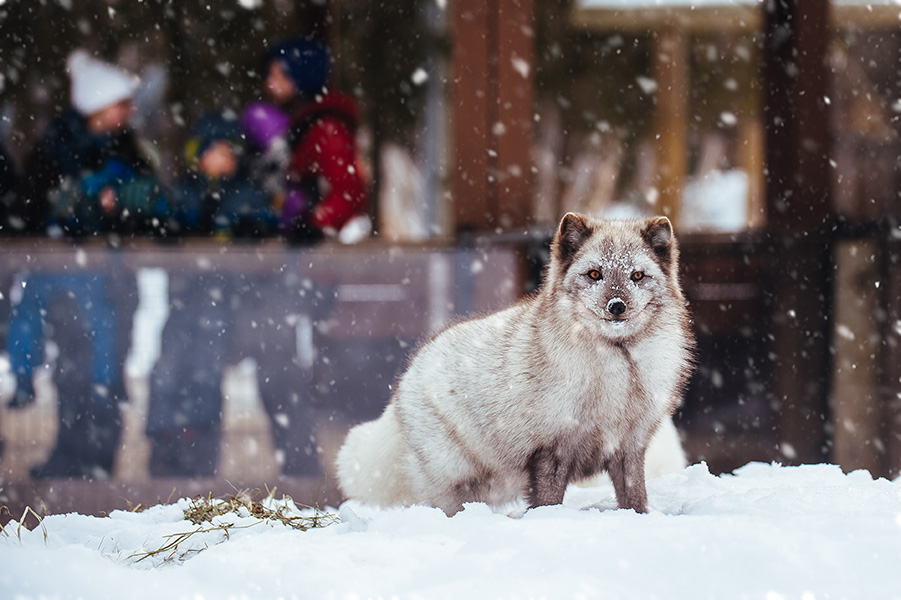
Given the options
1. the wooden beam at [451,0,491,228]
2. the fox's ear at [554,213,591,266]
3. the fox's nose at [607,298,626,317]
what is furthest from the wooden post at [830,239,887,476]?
the fox's nose at [607,298,626,317]

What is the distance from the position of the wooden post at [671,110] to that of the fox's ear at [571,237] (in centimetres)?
985

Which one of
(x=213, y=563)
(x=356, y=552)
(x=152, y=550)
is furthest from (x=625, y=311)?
(x=152, y=550)

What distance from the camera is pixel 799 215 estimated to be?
5562 millimetres

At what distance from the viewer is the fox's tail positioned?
2.85m

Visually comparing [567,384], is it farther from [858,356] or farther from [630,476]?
[858,356]

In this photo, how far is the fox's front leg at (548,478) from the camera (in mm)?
2484

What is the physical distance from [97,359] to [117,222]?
1125 millimetres

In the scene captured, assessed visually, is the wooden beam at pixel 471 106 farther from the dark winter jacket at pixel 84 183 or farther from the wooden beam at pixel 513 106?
the dark winter jacket at pixel 84 183

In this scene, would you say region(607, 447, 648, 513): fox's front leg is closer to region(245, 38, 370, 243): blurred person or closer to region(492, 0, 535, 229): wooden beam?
region(492, 0, 535, 229): wooden beam

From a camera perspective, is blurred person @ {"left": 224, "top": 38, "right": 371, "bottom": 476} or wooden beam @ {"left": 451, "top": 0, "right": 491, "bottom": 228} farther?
wooden beam @ {"left": 451, "top": 0, "right": 491, "bottom": 228}

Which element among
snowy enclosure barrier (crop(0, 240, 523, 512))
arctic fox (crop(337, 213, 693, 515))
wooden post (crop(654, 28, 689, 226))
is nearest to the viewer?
arctic fox (crop(337, 213, 693, 515))

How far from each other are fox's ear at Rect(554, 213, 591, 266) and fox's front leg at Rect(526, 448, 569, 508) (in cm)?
56

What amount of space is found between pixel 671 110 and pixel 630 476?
10.5 m

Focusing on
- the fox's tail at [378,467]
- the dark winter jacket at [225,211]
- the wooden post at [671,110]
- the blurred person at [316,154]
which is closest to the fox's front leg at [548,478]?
the fox's tail at [378,467]
